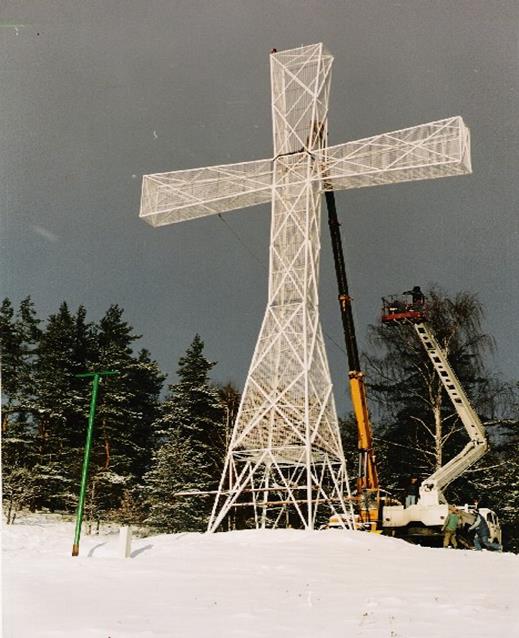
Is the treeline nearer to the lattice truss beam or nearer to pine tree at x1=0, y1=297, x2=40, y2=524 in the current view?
pine tree at x1=0, y1=297, x2=40, y2=524

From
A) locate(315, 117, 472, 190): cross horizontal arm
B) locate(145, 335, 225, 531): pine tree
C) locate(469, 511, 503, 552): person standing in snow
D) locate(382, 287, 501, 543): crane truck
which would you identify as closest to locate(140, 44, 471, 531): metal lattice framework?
locate(315, 117, 472, 190): cross horizontal arm

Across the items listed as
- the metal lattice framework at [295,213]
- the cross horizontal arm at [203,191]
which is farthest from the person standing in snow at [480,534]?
the cross horizontal arm at [203,191]

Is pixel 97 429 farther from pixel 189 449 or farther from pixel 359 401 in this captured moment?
pixel 359 401

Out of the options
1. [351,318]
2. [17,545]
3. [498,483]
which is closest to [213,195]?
[351,318]

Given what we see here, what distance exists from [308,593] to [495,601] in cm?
215

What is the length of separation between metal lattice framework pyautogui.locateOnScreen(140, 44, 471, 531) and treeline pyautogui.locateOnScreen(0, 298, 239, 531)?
32.3ft

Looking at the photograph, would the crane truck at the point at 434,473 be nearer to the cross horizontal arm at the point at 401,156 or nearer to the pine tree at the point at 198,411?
the cross horizontal arm at the point at 401,156

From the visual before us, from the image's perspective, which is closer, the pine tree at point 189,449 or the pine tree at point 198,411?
the pine tree at point 189,449

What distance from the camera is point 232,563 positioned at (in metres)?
11.5

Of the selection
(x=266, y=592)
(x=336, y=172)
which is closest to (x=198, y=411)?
(x=336, y=172)

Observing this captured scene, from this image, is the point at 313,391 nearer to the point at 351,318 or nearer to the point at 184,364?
the point at 351,318

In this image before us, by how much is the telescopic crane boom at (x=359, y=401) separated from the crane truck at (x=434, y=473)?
60cm

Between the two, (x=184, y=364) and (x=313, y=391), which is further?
(x=184, y=364)

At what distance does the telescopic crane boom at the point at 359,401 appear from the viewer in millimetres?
19703
